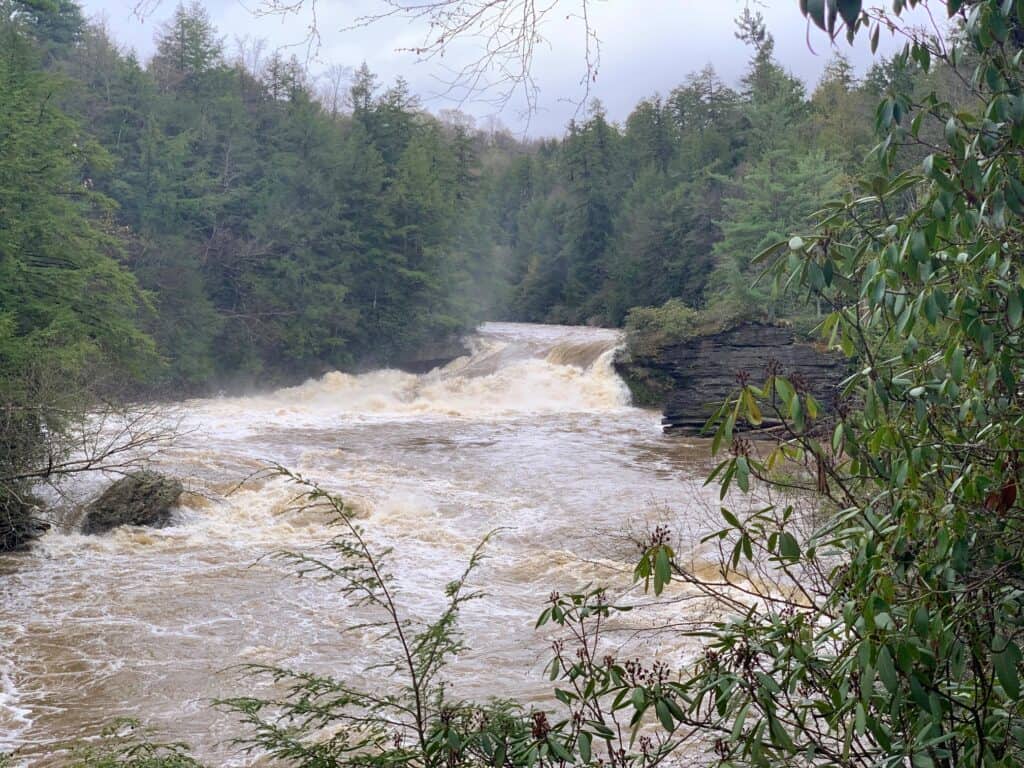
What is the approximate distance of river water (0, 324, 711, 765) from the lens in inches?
334

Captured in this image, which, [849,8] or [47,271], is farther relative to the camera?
[47,271]

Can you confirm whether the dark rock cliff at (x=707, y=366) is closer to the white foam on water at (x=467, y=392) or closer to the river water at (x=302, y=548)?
the white foam on water at (x=467, y=392)

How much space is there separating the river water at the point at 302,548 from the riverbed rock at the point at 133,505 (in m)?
0.28

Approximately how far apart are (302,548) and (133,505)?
2667mm

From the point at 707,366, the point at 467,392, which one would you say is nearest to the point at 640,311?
the point at 707,366

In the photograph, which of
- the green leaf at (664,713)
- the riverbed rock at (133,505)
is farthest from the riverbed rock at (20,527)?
the green leaf at (664,713)

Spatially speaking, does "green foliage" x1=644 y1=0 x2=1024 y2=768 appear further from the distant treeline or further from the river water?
the distant treeline

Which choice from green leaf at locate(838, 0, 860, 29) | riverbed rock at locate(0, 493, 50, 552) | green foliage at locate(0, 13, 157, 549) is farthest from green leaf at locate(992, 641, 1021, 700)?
green foliage at locate(0, 13, 157, 549)

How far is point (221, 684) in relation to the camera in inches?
339

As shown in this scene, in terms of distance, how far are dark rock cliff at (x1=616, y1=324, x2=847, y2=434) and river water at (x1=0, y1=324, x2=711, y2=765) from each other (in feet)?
3.56

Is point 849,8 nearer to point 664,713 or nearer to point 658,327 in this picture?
point 664,713

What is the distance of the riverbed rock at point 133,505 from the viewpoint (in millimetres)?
13438

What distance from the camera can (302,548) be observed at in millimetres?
12719

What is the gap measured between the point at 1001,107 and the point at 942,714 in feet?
4.33
